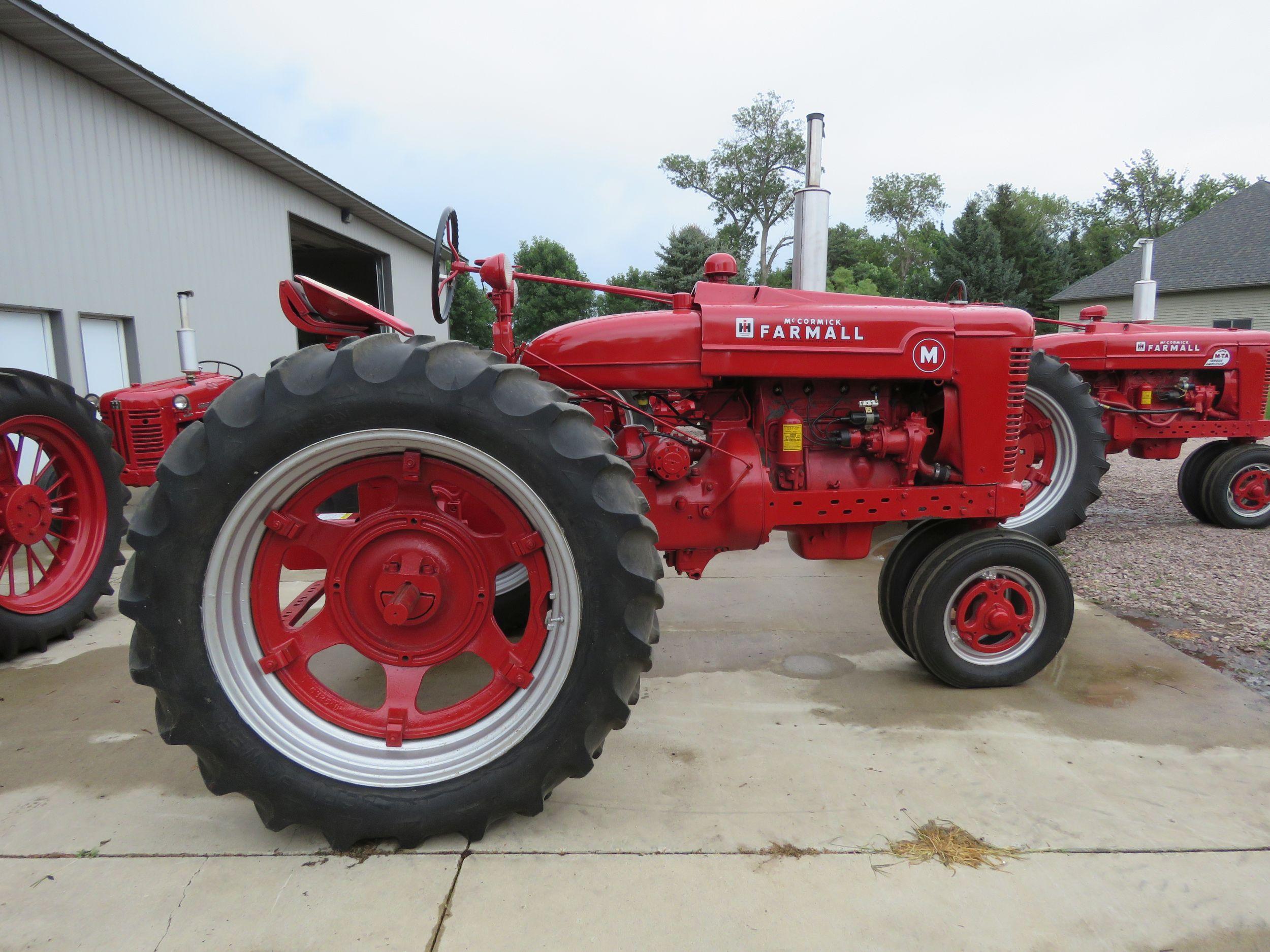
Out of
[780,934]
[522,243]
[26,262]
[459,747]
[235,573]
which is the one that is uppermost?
[522,243]

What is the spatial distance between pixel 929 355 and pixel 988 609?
95 centimetres

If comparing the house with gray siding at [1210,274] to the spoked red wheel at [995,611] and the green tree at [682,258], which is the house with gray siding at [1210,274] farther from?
the spoked red wheel at [995,611]

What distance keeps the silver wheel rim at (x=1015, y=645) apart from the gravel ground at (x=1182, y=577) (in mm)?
885

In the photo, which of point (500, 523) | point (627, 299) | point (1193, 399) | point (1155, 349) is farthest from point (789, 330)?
point (627, 299)

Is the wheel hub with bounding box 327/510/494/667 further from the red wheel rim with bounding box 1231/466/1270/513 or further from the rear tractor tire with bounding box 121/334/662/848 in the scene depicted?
the red wheel rim with bounding box 1231/466/1270/513

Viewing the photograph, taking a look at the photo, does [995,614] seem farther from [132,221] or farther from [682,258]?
[682,258]

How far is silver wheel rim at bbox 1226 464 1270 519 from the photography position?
5.61 m

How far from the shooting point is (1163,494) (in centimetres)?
709

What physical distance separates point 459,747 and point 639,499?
2.63 feet

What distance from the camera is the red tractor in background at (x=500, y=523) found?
5.95ft

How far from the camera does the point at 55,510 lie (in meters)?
3.54

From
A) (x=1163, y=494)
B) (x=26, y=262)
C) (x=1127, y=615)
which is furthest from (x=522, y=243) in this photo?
(x=1127, y=615)

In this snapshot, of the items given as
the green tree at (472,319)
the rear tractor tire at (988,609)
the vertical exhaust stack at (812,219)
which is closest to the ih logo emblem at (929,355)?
the rear tractor tire at (988,609)

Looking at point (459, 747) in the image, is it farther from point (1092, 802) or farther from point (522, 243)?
point (522, 243)
